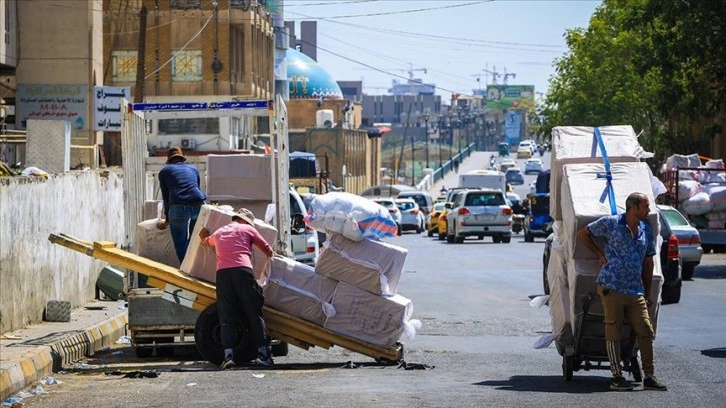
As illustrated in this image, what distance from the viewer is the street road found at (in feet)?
36.3

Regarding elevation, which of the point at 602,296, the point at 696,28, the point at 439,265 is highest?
the point at 696,28

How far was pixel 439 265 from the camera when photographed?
109 feet

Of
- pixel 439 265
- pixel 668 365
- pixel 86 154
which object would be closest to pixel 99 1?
pixel 86 154

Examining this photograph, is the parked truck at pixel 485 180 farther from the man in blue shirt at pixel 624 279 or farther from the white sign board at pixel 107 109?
the man in blue shirt at pixel 624 279

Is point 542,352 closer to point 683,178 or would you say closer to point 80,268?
point 80,268

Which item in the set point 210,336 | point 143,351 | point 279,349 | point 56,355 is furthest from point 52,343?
point 279,349

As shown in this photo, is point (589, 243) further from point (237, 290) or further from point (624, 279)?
point (237, 290)

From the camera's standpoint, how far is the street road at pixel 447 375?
436 inches

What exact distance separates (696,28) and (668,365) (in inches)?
756

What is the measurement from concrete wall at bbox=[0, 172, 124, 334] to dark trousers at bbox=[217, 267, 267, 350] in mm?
3002

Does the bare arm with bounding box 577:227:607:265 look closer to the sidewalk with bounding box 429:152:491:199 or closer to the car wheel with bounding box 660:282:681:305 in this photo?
the car wheel with bounding box 660:282:681:305

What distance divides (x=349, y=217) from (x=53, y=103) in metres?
34.6

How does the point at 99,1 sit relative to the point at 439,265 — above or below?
above

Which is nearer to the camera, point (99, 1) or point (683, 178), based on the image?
point (683, 178)
